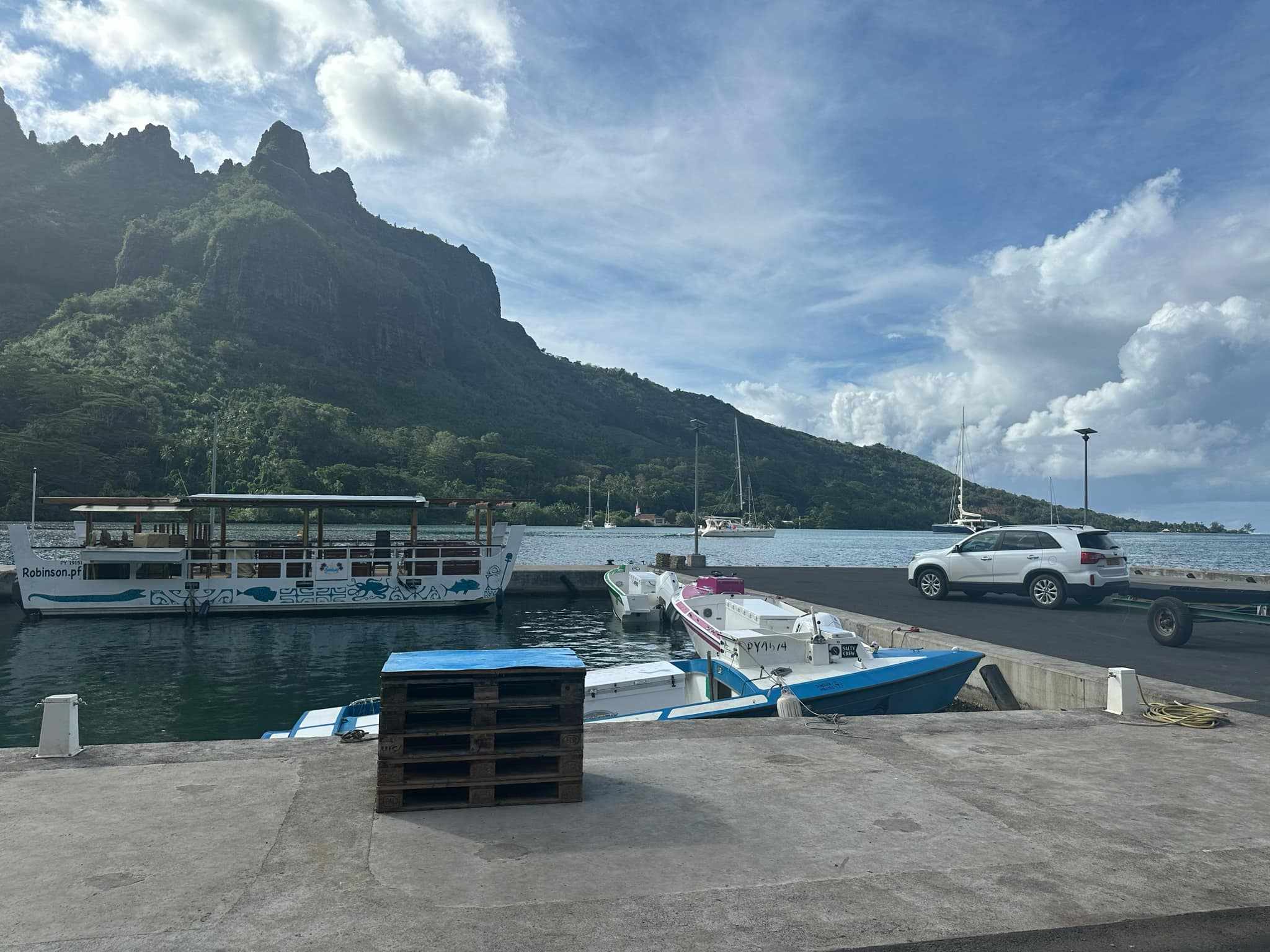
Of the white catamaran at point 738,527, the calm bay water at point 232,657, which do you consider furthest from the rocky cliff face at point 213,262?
the calm bay water at point 232,657

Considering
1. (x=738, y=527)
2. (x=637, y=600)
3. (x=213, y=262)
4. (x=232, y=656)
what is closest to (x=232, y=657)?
(x=232, y=656)

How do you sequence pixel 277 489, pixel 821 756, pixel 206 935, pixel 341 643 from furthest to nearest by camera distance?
pixel 277 489
pixel 341 643
pixel 821 756
pixel 206 935

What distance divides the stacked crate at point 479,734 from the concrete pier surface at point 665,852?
0.54ft

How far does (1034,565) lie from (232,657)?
20240mm

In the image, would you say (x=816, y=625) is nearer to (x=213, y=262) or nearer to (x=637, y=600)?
(x=637, y=600)

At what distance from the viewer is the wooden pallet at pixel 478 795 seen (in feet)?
16.7

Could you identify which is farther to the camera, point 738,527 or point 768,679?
point 738,527

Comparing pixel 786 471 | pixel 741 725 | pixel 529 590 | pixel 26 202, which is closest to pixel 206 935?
pixel 741 725

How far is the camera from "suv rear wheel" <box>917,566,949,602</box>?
21203mm

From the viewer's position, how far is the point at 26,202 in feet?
550

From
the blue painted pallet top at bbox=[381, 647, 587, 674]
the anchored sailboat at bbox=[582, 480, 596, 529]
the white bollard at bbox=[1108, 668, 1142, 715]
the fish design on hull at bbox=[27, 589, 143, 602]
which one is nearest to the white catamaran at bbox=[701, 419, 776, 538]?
the anchored sailboat at bbox=[582, 480, 596, 529]

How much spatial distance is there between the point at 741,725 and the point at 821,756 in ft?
3.99

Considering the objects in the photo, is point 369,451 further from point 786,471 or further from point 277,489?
point 786,471

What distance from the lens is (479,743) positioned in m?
5.23
